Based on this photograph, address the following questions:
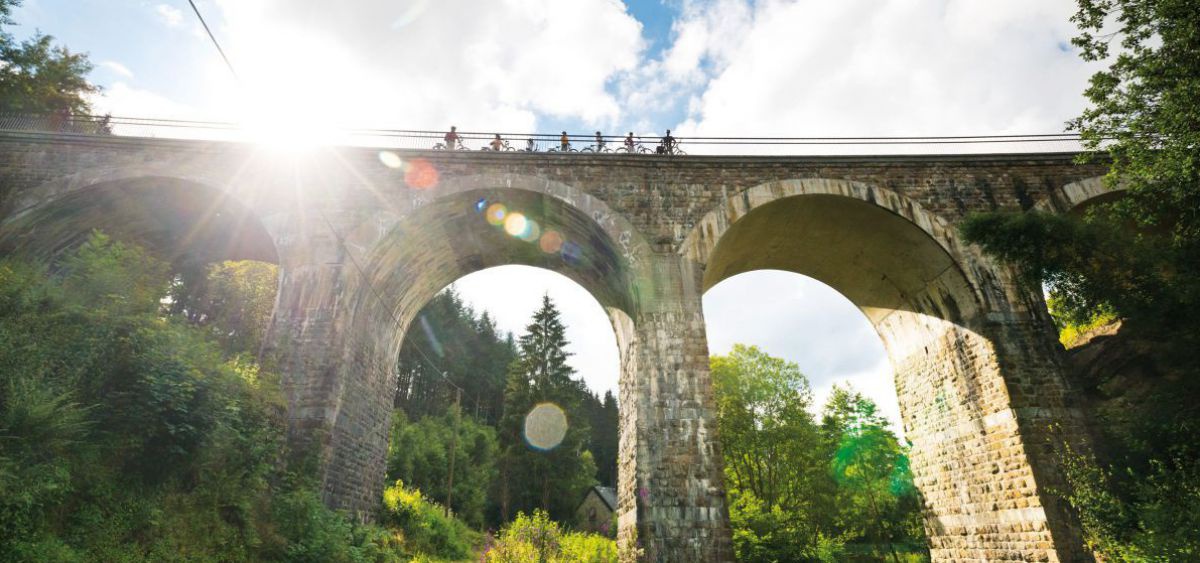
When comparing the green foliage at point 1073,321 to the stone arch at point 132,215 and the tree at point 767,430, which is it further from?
the stone arch at point 132,215

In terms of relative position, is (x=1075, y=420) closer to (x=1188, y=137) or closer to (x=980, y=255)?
(x=980, y=255)

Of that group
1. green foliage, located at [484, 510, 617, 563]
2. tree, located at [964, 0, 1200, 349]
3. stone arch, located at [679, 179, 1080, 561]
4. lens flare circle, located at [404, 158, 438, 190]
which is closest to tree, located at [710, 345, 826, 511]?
stone arch, located at [679, 179, 1080, 561]

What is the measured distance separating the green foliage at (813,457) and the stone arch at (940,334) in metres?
12.9

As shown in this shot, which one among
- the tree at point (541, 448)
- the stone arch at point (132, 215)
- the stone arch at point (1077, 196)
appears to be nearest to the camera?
the stone arch at point (132, 215)

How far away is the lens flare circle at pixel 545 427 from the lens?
39.2m

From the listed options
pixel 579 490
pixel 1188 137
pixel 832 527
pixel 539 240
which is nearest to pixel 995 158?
pixel 1188 137

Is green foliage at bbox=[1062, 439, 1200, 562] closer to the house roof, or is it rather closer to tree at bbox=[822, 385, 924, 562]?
tree at bbox=[822, 385, 924, 562]

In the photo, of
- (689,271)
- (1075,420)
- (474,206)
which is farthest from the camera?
(474,206)

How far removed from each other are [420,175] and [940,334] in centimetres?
1355

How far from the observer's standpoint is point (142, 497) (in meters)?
Answer: 7.53

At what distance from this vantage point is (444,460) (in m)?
37.4

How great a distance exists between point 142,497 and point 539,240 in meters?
10.1

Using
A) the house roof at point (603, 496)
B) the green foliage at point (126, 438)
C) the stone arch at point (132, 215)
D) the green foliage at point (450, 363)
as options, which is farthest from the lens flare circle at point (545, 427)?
the green foliage at point (126, 438)

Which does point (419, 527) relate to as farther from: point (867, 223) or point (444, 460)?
point (444, 460)
